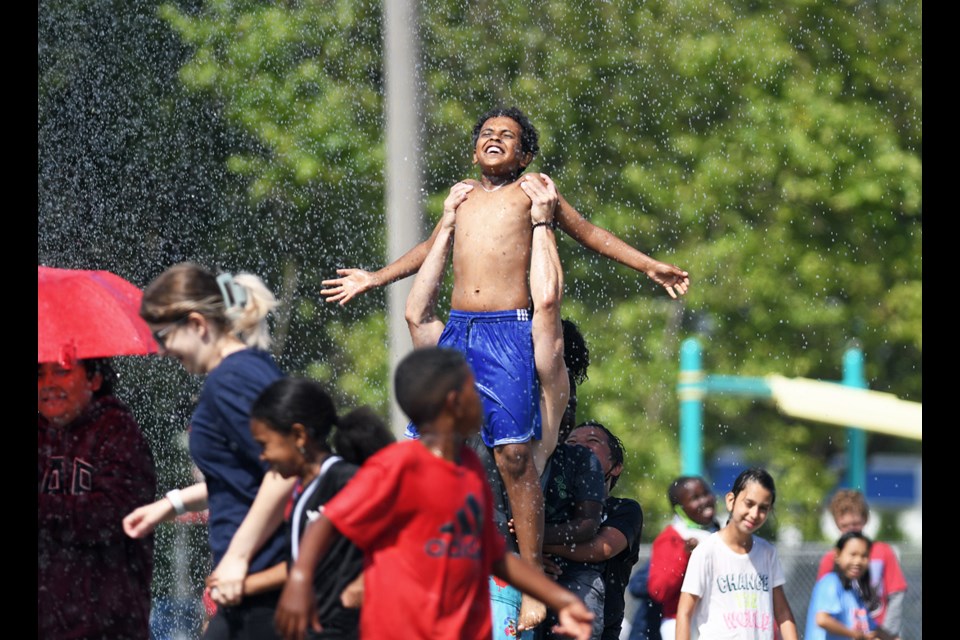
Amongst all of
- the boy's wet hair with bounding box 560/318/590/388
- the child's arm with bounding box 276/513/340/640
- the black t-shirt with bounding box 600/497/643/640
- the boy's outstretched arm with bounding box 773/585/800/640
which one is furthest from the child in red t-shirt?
the boy's outstretched arm with bounding box 773/585/800/640

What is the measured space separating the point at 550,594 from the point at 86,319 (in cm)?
194

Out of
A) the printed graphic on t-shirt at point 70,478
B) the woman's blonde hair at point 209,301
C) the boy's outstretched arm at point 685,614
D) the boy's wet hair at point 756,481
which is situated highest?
the woman's blonde hair at point 209,301

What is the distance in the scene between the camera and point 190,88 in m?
11.4

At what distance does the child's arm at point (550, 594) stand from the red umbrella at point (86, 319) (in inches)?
61.0

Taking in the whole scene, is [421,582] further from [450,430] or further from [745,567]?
[745,567]

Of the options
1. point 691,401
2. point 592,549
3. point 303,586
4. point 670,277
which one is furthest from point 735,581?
point 691,401

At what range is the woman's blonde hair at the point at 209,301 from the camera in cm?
416

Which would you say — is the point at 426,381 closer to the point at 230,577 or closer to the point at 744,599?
the point at 230,577

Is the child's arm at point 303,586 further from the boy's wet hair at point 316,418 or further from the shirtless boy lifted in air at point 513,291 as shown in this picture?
the shirtless boy lifted in air at point 513,291

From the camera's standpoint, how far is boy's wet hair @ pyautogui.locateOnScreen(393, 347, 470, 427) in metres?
3.78

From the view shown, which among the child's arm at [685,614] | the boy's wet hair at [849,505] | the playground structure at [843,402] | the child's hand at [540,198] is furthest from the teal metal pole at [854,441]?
the child's hand at [540,198]

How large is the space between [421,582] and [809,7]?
12.1 meters

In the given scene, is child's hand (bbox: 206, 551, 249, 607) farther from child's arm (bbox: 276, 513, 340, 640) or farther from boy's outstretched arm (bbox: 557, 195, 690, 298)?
boy's outstretched arm (bbox: 557, 195, 690, 298)

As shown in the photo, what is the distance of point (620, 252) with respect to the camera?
536 cm
